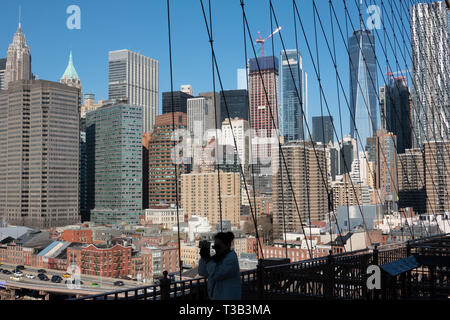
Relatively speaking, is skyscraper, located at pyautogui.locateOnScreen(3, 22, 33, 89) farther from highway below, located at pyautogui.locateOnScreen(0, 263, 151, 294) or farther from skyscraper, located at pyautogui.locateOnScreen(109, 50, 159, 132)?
highway below, located at pyautogui.locateOnScreen(0, 263, 151, 294)

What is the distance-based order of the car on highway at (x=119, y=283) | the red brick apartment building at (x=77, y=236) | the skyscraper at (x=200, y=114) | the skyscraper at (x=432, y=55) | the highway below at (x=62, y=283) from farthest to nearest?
the skyscraper at (x=200, y=114), the red brick apartment building at (x=77, y=236), the car on highway at (x=119, y=283), the highway below at (x=62, y=283), the skyscraper at (x=432, y=55)

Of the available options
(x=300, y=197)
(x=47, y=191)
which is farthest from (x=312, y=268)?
(x=47, y=191)

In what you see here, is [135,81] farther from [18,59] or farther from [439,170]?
[439,170]

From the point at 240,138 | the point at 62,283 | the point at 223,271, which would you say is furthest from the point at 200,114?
the point at 223,271

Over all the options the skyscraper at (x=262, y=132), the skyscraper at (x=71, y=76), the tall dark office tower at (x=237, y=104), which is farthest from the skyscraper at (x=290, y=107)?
the skyscraper at (x=71, y=76)

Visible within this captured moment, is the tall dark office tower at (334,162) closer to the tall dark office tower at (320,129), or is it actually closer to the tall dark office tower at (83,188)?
the tall dark office tower at (320,129)
